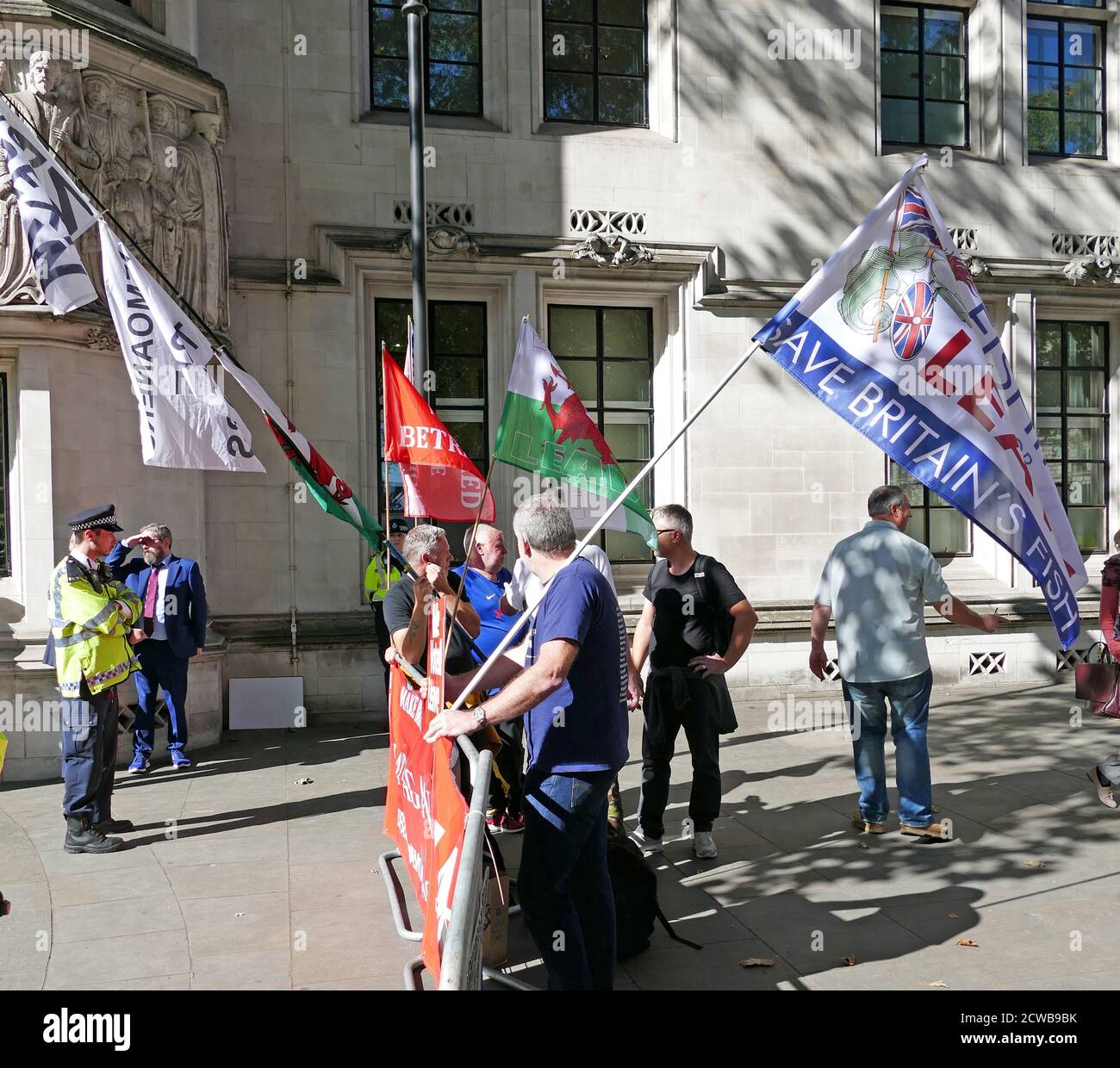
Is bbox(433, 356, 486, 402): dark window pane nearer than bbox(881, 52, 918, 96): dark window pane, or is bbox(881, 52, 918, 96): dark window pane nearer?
bbox(433, 356, 486, 402): dark window pane

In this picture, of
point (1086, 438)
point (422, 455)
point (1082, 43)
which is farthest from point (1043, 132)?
point (422, 455)

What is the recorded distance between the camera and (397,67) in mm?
10977

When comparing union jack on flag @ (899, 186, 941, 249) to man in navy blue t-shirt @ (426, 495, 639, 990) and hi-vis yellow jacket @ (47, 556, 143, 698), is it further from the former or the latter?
hi-vis yellow jacket @ (47, 556, 143, 698)

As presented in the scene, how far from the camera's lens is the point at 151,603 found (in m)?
8.51

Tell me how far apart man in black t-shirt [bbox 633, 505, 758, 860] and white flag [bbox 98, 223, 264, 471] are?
2456mm

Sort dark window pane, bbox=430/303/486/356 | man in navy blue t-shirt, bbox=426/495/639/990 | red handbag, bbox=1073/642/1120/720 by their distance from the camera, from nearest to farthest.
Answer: man in navy blue t-shirt, bbox=426/495/639/990
red handbag, bbox=1073/642/1120/720
dark window pane, bbox=430/303/486/356

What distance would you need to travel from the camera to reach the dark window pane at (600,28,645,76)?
1146 centimetres

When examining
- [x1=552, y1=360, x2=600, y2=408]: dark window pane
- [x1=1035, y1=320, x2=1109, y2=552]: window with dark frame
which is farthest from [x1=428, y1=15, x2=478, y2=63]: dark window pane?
[x1=1035, y1=320, x2=1109, y2=552]: window with dark frame

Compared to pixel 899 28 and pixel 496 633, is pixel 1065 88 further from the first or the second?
pixel 496 633

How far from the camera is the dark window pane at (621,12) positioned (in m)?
11.4

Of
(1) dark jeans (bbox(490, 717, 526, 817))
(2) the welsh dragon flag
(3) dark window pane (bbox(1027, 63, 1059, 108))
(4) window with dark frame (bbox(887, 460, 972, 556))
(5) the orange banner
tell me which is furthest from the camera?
(3) dark window pane (bbox(1027, 63, 1059, 108))
